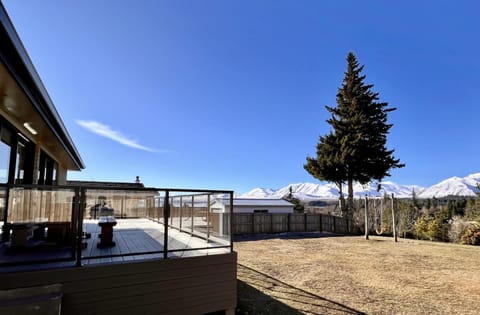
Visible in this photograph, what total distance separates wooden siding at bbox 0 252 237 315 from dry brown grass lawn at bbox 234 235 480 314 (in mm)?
1804

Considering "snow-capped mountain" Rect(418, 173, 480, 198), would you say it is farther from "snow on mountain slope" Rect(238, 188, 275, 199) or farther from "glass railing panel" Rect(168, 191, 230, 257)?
"glass railing panel" Rect(168, 191, 230, 257)

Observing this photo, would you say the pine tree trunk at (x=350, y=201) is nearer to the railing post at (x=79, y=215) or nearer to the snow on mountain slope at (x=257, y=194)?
the snow on mountain slope at (x=257, y=194)

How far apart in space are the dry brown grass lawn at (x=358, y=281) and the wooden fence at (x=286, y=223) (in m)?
5.50

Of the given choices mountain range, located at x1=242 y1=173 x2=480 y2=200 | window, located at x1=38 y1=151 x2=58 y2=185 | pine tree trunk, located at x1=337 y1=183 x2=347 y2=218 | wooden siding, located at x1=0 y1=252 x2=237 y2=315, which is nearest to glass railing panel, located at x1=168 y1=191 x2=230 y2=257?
wooden siding, located at x1=0 y1=252 x2=237 y2=315

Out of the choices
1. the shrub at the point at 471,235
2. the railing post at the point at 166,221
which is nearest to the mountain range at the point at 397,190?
the shrub at the point at 471,235

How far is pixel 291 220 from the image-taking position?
61.2 ft

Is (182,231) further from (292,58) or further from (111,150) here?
(111,150)

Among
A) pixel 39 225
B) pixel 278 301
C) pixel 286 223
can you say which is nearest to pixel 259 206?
pixel 286 223

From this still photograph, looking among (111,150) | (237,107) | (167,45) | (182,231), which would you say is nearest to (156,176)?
(111,150)

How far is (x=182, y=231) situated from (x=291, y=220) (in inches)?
566

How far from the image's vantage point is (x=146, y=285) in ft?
11.2

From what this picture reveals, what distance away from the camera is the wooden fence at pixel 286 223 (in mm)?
17375

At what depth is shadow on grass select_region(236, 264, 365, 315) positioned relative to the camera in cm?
532

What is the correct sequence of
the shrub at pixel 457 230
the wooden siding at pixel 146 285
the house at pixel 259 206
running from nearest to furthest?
the wooden siding at pixel 146 285
the shrub at pixel 457 230
the house at pixel 259 206
